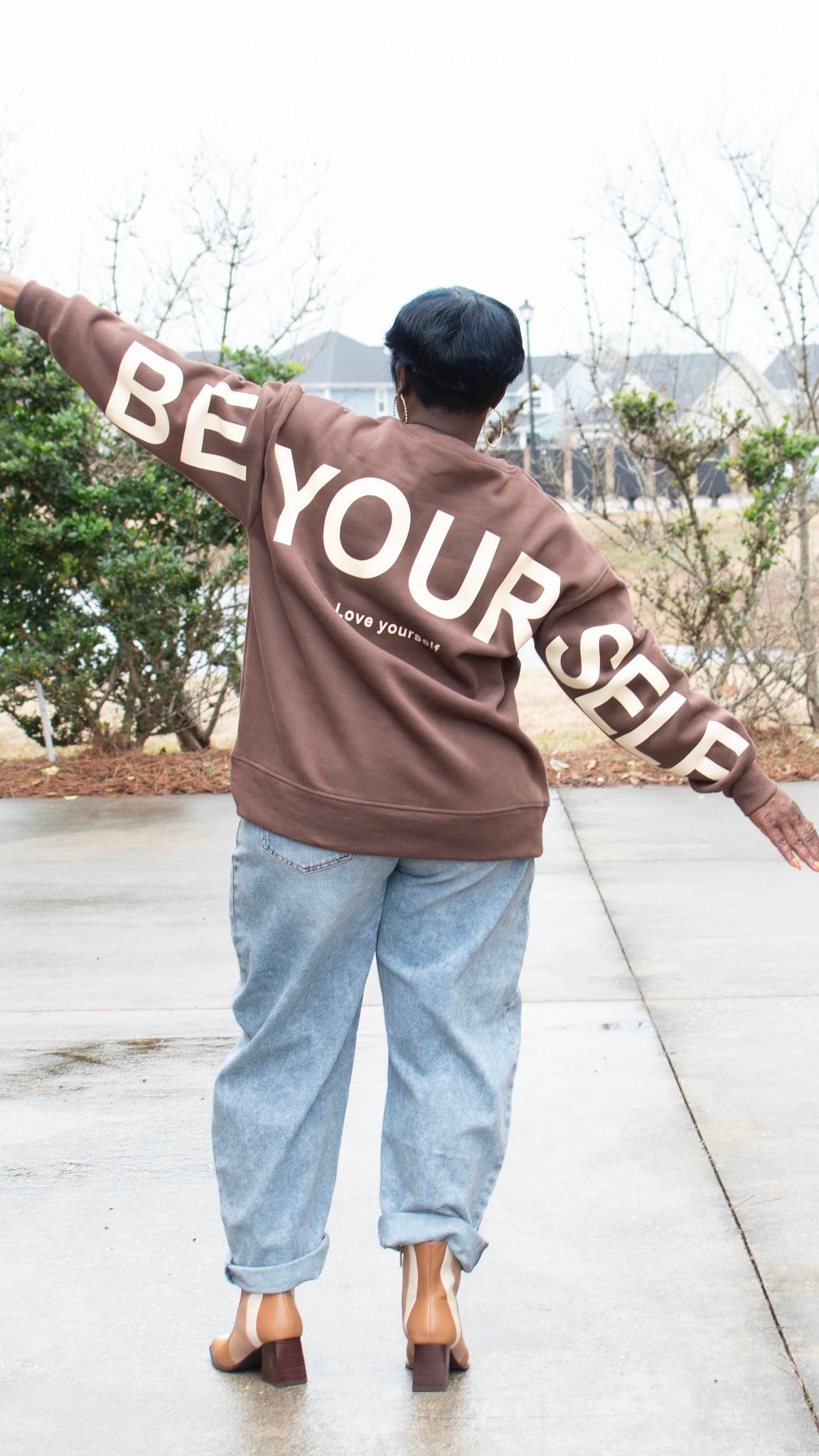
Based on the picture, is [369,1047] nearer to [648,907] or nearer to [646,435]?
[648,907]

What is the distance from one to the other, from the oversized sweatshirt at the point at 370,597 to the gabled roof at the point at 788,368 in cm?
643

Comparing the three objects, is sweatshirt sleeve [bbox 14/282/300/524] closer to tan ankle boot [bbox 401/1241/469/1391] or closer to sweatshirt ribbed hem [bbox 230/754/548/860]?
sweatshirt ribbed hem [bbox 230/754/548/860]

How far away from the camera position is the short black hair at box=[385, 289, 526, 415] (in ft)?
6.86

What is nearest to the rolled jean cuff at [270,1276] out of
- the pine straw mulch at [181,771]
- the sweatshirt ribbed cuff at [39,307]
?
the sweatshirt ribbed cuff at [39,307]

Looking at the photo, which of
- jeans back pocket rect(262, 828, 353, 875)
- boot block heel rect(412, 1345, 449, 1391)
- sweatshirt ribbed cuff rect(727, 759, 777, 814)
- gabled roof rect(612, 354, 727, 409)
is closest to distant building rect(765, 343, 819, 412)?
gabled roof rect(612, 354, 727, 409)

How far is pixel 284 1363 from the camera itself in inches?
88.2

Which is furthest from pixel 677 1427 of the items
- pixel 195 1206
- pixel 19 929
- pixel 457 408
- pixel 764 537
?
pixel 764 537

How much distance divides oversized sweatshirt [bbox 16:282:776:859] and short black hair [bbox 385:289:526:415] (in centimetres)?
7

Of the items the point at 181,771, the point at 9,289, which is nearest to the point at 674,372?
the point at 181,771

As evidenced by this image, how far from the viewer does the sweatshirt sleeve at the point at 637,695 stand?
89.0 inches

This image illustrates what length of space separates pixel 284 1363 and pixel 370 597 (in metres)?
1.21

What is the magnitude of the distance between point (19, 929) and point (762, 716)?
4719 mm

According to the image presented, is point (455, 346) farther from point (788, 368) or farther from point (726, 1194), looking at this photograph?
point (788, 368)

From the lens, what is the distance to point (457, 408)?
217 centimetres
